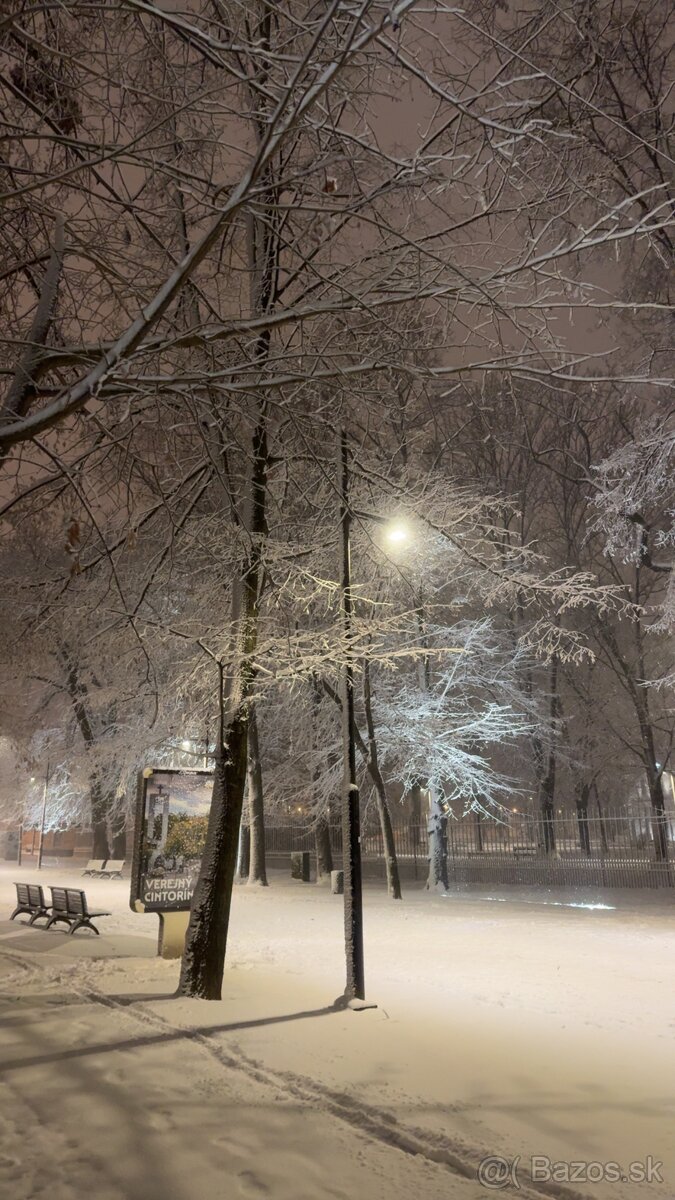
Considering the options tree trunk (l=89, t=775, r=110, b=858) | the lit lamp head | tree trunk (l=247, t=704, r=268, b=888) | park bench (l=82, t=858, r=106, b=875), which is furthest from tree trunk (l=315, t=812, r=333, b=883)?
the lit lamp head

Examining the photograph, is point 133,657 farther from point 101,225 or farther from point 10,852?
point 10,852

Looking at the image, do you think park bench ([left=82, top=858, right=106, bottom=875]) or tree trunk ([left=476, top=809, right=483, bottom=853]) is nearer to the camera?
tree trunk ([left=476, top=809, right=483, bottom=853])

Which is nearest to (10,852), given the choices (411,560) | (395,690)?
(395,690)

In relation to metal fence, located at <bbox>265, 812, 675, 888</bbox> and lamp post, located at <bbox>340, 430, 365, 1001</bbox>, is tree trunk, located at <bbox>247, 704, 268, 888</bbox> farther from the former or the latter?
lamp post, located at <bbox>340, 430, 365, 1001</bbox>

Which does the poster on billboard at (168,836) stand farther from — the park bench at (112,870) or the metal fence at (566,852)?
the park bench at (112,870)

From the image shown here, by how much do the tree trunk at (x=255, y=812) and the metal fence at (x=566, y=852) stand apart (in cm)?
171

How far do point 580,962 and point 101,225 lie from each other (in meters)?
10.6

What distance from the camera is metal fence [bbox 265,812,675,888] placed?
22.7 meters

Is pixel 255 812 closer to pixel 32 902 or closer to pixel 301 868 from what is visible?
pixel 301 868

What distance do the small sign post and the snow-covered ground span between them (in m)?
0.69

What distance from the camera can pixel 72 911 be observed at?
13906 millimetres

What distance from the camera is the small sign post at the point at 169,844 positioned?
33.2 ft

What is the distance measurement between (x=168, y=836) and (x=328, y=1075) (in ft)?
16.8

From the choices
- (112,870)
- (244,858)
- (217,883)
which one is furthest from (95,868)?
(217,883)
